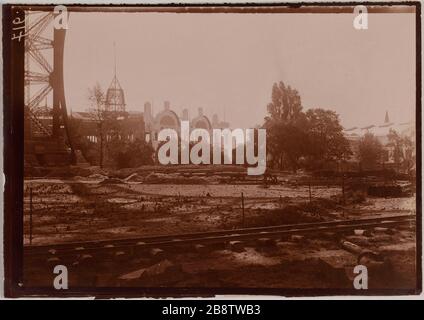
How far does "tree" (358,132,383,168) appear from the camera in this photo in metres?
2.31

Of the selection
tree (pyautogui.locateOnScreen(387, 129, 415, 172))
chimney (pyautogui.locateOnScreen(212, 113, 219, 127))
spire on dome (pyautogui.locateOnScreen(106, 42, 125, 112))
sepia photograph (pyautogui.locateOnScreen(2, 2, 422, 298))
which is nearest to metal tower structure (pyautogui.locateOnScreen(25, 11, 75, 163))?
sepia photograph (pyautogui.locateOnScreen(2, 2, 422, 298))

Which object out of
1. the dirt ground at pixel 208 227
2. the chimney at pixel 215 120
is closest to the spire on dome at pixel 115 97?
the dirt ground at pixel 208 227

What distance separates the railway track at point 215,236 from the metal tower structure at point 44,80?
0.58m

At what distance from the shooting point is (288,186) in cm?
233

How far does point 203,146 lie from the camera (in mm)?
2316

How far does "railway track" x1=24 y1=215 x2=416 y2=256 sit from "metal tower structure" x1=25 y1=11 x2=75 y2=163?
577 millimetres

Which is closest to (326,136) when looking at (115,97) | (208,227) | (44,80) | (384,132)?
(384,132)

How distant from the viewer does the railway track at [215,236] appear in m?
2.30

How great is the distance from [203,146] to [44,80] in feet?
3.27

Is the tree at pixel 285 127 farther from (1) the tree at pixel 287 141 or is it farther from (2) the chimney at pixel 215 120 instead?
(2) the chimney at pixel 215 120

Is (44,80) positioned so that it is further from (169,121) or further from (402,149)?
(402,149)

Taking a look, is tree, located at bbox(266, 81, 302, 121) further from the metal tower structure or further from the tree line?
the metal tower structure
